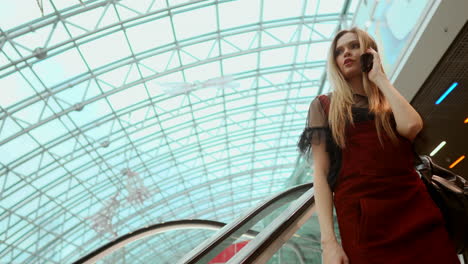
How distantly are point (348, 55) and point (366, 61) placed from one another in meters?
0.14

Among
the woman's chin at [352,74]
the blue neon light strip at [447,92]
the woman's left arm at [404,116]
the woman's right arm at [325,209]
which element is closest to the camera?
the woman's right arm at [325,209]

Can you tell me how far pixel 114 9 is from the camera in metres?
17.6

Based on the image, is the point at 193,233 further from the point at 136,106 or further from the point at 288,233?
the point at 136,106

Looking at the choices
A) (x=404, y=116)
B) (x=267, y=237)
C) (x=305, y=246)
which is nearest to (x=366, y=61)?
(x=404, y=116)

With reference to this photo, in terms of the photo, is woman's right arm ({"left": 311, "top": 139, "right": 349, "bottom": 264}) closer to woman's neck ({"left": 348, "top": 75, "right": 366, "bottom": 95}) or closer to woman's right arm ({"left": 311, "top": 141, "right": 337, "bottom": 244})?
woman's right arm ({"left": 311, "top": 141, "right": 337, "bottom": 244})

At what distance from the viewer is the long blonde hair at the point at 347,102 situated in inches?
65.5

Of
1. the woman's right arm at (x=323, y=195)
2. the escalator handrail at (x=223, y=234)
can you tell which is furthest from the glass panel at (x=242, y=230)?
the woman's right arm at (x=323, y=195)

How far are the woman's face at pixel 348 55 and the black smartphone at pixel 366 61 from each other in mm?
73

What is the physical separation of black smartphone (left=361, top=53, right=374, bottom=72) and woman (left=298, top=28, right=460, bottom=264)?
28 mm

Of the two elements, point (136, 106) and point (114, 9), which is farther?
point (136, 106)

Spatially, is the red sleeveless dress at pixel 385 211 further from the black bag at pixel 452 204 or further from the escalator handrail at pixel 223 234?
the escalator handrail at pixel 223 234

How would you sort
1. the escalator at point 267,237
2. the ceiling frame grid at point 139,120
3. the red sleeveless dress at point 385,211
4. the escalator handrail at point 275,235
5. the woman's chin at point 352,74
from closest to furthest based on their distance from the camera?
1. the red sleeveless dress at point 385,211
2. the woman's chin at point 352,74
3. the escalator handrail at point 275,235
4. the escalator at point 267,237
5. the ceiling frame grid at point 139,120

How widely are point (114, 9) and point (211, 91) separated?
9.57m

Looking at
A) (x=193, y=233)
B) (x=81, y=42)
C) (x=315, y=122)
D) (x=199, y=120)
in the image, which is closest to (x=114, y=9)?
(x=81, y=42)
